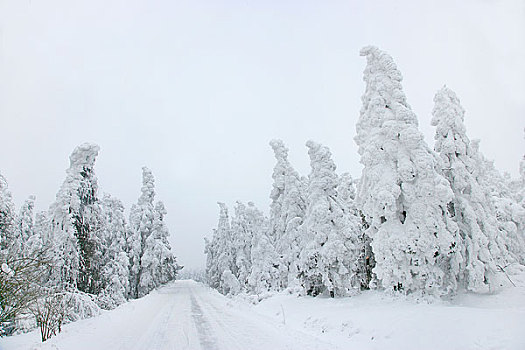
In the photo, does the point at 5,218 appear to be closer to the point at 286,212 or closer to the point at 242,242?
the point at 286,212

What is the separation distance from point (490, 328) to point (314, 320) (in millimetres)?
7868

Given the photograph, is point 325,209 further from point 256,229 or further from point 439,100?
point 256,229

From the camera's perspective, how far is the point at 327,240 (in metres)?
21.5

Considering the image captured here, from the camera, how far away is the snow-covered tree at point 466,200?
58.6 ft

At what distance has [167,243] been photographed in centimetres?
4509

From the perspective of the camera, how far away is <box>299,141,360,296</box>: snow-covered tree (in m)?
20.8

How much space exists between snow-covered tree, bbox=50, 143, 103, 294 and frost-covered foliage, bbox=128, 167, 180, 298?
608 inches

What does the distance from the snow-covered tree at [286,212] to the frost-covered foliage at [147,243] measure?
15795mm

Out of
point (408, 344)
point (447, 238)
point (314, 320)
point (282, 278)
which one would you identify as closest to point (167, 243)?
point (282, 278)

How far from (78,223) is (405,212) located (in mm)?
20351

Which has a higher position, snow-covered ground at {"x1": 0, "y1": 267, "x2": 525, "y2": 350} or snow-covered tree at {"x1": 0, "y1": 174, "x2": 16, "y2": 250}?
snow-covered tree at {"x1": 0, "y1": 174, "x2": 16, "y2": 250}

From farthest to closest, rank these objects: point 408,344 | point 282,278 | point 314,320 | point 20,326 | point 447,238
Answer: point 282,278 → point 447,238 → point 314,320 → point 20,326 → point 408,344

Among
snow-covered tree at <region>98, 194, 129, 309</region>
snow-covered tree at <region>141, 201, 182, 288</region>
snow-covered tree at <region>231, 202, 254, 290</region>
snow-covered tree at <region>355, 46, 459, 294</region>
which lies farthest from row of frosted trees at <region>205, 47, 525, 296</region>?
snow-covered tree at <region>231, 202, 254, 290</region>

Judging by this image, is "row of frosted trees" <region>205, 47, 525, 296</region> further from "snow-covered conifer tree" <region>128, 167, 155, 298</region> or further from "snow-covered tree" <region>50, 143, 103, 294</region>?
"snow-covered conifer tree" <region>128, 167, 155, 298</region>
